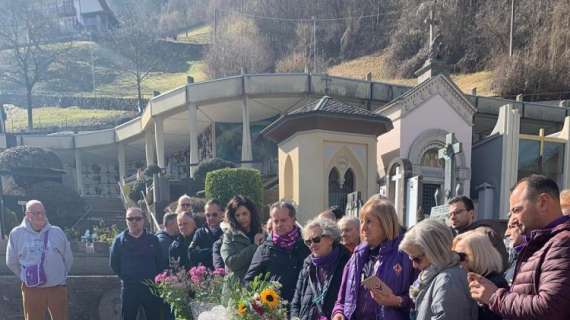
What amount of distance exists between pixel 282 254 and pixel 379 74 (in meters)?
41.6

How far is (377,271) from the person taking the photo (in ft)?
10.1

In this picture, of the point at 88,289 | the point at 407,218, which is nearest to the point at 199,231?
the point at 88,289

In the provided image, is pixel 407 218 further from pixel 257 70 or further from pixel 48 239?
pixel 257 70

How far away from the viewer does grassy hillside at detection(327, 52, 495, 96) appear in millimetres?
34078

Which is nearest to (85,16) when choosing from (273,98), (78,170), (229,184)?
(78,170)

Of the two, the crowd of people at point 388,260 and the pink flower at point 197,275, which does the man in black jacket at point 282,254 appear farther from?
the pink flower at point 197,275

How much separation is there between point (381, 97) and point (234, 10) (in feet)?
144

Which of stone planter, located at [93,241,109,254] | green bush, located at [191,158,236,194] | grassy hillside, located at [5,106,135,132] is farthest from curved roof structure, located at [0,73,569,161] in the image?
grassy hillside, located at [5,106,135,132]

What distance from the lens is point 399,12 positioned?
155 ft

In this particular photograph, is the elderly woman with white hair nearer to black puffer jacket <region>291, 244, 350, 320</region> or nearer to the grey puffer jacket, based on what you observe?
the grey puffer jacket

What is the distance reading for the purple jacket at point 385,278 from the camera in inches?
118

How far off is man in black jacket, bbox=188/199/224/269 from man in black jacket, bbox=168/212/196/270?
233 mm

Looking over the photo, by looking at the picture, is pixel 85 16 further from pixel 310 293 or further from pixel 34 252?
pixel 310 293

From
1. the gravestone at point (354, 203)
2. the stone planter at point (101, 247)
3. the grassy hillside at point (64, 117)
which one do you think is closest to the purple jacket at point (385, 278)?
the gravestone at point (354, 203)
